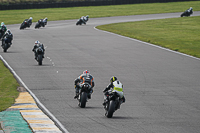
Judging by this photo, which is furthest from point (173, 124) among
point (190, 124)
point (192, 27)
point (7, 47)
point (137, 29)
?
point (192, 27)

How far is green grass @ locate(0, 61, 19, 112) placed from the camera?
16.6 meters

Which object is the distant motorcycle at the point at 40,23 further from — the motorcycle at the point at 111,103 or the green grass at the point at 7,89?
the motorcycle at the point at 111,103

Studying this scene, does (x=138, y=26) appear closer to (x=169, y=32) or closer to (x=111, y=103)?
(x=169, y=32)

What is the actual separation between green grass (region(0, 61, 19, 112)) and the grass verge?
13.8 metres

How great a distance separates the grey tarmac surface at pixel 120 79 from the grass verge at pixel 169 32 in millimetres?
2181

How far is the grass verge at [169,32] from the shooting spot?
36.5 m

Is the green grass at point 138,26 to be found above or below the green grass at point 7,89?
below

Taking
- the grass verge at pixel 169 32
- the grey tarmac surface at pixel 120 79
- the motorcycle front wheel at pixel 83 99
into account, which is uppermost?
the motorcycle front wheel at pixel 83 99

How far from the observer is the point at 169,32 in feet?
156

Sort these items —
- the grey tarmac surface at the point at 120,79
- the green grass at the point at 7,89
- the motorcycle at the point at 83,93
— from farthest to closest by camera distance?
the green grass at the point at 7,89, the motorcycle at the point at 83,93, the grey tarmac surface at the point at 120,79

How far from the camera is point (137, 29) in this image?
50938 mm

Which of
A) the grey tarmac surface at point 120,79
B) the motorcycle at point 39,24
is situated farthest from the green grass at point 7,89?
the motorcycle at point 39,24

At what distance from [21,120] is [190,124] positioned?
17.2 ft

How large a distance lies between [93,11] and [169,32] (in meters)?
32.5
